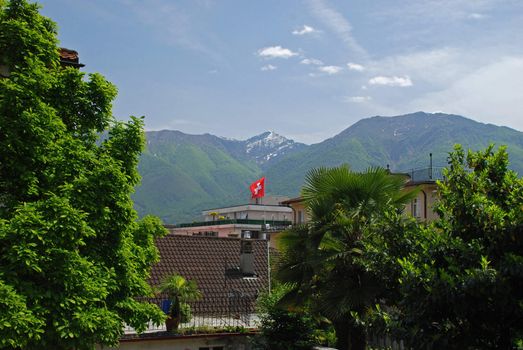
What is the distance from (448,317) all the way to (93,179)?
732 centimetres

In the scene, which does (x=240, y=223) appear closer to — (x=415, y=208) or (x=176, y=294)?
(x=415, y=208)

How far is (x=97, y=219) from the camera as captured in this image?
11773 mm

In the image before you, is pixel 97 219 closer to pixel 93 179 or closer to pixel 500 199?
pixel 93 179

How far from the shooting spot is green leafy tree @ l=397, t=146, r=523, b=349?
7.75 m

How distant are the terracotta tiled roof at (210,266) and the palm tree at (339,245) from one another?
10.7 meters

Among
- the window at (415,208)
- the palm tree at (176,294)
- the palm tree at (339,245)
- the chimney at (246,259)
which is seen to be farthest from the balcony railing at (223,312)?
the window at (415,208)

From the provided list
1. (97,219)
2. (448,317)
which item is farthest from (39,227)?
(448,317)

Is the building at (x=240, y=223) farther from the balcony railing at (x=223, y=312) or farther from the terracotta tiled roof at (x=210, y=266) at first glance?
the balcony railing at (x=223, y=312)

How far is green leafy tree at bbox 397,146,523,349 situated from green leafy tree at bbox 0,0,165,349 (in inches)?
247

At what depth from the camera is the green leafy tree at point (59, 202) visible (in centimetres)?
1047

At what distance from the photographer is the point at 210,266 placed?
2877cm

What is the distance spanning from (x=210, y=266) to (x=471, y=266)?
21636 millimetres

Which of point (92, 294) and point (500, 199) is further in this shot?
point (92, 294)

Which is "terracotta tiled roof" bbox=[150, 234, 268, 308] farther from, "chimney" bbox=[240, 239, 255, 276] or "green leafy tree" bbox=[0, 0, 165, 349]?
"green leafy tree" bbox=[0, 0, 165, 349]
